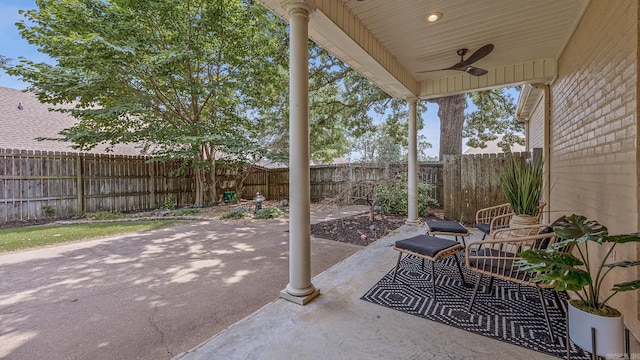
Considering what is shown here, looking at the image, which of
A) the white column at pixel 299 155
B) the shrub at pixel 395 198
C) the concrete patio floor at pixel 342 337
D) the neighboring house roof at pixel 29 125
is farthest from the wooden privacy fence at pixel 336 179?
the neighboring house roof at pixel 29 125

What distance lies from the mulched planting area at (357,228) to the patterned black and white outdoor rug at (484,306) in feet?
5.34

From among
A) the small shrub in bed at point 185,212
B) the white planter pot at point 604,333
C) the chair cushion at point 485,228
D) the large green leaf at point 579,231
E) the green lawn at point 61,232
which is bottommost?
the green lawn at point 61,232

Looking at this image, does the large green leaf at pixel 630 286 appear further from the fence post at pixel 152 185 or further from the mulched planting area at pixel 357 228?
the fence post at pixel 152 185

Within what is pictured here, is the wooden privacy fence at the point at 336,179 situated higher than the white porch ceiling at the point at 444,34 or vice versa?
the white porch ceiling at the point at 444,34

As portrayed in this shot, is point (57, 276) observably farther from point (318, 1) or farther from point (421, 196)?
point (421, 196)

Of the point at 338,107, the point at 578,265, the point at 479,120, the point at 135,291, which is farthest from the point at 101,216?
the point at 479,120

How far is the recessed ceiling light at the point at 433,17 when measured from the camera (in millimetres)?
2861

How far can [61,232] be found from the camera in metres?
5.00

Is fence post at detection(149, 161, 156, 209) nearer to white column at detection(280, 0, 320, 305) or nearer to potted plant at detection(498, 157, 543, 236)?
white column at detection(280, 0, 320, 305)

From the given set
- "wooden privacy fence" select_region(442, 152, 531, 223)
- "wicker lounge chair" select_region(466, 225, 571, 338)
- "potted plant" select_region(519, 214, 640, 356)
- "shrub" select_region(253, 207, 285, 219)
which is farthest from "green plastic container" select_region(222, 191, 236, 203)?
"potted plant" select_region(519, 214, 640, 356)

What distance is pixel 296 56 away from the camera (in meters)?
2.29

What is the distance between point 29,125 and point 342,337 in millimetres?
11999

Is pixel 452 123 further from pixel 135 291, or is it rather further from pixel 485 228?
pixel 135 291

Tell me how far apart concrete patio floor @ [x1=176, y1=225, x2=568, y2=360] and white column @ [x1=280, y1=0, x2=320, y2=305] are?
10.6 inches
